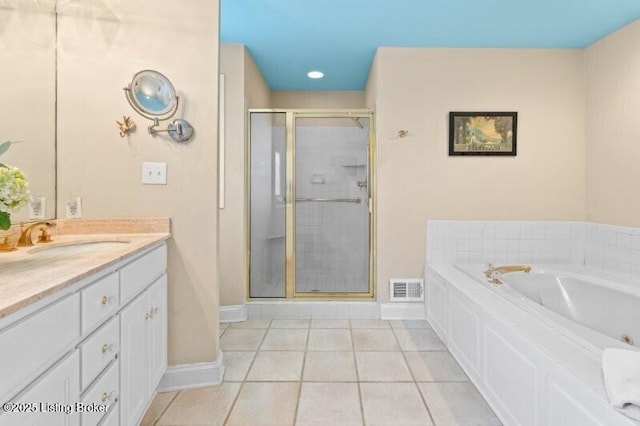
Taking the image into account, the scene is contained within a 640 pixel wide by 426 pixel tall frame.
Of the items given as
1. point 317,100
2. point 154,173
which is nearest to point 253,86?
point 317,100

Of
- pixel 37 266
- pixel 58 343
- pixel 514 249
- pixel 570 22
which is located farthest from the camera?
pixel 514 249

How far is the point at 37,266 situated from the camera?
1114 mm

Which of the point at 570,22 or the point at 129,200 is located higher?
the point at 570,22

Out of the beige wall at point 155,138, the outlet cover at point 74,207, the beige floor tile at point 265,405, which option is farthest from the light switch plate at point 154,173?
the beige floor tile at point 265,405

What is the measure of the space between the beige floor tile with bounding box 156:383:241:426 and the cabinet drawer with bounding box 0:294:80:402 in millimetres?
884

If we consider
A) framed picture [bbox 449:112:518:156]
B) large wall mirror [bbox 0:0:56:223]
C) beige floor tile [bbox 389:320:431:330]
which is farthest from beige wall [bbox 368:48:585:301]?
large wall mirror [bbox 0:0:56:223]

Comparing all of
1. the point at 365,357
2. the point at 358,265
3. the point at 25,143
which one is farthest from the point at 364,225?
the point at 25,143

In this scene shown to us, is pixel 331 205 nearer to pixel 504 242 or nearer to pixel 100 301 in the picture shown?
pixel 504 242

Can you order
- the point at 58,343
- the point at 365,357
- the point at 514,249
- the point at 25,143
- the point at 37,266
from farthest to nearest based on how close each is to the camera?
the point at 514,249 < the point at 365,357 < the point at 25,143 < the point at 37,266 < the point at 58,343

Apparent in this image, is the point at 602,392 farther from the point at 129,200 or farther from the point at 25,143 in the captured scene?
the point at 25,143

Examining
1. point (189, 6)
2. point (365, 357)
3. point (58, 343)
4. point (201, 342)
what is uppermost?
point (189, 6)

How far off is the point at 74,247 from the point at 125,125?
69 cm

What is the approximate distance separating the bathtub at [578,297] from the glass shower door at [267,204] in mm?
1625

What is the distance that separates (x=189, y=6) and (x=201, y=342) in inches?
75.2
